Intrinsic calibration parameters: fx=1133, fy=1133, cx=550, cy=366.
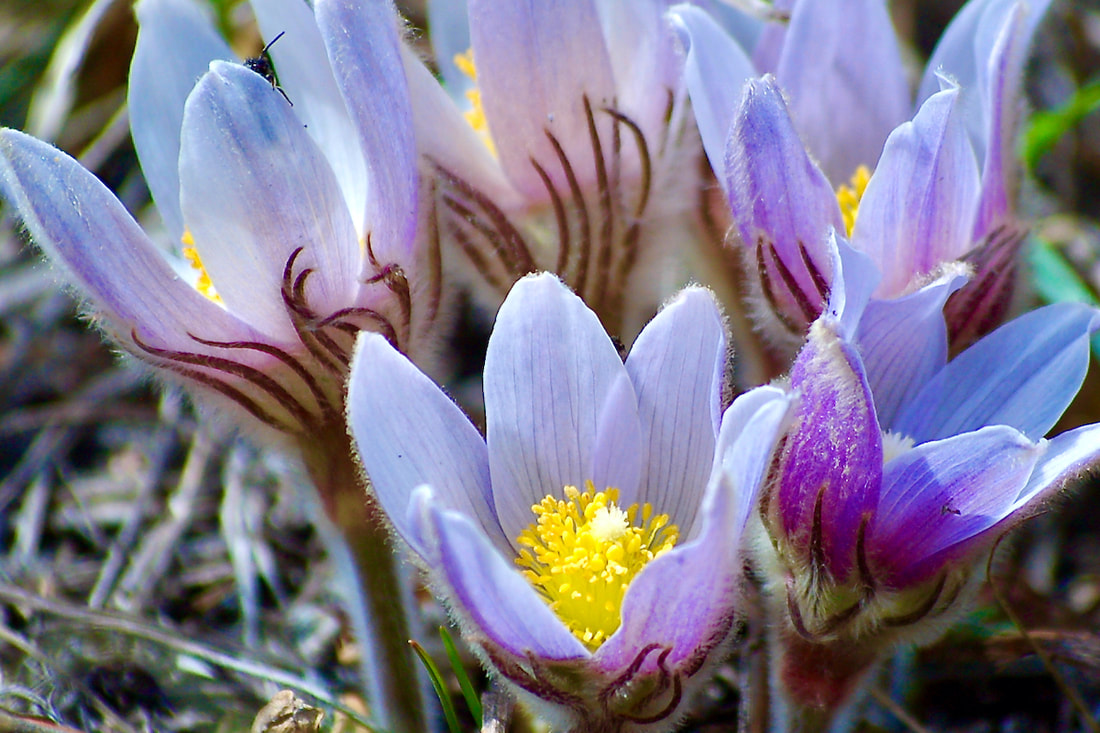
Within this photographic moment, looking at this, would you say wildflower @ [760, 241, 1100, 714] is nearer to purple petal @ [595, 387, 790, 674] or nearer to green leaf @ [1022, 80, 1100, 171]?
purple petal @ [595, 387, 790, 674]

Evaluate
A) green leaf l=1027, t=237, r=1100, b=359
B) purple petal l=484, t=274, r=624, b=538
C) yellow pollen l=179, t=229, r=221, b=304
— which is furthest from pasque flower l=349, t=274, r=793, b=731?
green leaf l=1027, t=237, r=1100, b=359

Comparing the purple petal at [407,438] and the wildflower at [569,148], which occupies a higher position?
the wildflower at [569,148]

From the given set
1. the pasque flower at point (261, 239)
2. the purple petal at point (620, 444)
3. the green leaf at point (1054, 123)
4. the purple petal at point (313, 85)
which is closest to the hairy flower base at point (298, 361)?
the pasque flower at point (261, 239)

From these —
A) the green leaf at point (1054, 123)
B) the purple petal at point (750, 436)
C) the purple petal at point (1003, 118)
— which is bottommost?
the purple petal at point (750, 436)

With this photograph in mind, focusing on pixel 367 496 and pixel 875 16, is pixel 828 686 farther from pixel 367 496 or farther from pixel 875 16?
pixel 875 16

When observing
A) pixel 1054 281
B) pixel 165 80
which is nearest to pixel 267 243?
pixel 165 80

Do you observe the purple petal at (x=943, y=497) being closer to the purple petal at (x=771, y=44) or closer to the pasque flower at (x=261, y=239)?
the pasque flower at (x=261, y=239)

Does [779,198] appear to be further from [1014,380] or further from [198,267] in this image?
[198,267]

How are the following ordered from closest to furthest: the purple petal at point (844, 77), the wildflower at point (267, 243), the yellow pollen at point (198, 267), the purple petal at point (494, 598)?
the purple petal at point (494, 598) < the wildflower at point (267, 243) < the yellow pollen at point (198, 267) < the purple petal at point (844, 77)
